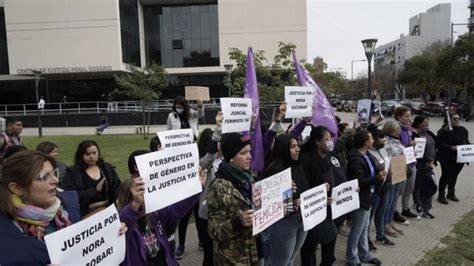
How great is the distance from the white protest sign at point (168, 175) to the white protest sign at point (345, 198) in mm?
1926

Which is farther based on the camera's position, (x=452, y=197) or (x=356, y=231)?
(x=452, y=197)

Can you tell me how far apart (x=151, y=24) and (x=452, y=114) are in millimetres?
45355

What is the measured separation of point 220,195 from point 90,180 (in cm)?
198

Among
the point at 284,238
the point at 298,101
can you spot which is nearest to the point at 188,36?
the point at 298,101

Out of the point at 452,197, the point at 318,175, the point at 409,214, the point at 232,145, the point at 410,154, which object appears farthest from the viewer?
the point at 452,197

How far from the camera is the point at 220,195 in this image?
3.44 m

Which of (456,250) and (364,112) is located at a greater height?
(364,112)

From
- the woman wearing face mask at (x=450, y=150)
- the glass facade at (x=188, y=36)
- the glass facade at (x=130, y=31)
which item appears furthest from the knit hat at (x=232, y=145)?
the glass facade at (x=188, y=36)

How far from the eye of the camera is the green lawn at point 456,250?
579 centimetres

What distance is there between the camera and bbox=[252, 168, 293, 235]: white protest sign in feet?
11.4

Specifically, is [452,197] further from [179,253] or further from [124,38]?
[124,38]

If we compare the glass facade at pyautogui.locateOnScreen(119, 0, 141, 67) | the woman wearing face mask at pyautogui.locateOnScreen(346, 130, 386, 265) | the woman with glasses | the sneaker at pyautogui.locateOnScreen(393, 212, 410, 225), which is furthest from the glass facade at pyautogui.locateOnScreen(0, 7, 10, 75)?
the woman with glasses

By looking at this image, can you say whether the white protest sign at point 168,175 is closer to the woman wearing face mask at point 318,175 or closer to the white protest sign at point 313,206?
the white protest sign at point 313,206

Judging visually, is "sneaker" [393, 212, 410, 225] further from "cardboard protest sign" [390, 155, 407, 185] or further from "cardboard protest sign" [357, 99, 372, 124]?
"cardboard protest sign" [357, 99, 372, 124]
